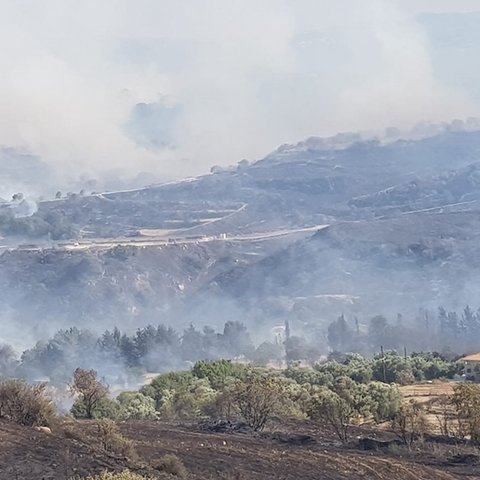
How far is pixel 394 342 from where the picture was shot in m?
142

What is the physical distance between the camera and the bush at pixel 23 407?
35.5 metres

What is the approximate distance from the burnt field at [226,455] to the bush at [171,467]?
23cm

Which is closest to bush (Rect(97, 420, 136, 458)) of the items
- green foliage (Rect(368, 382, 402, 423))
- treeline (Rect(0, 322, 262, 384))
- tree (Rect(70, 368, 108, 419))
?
tree (Rect(70, 368, 108, 419))

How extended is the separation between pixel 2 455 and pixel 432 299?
552 feet

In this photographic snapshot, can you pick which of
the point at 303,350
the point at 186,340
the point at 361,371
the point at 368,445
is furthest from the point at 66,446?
the point at 186,340

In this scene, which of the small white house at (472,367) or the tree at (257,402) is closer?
the tree at (257,402)

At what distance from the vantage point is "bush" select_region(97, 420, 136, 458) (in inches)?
1258

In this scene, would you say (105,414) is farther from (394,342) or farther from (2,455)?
(394,342)

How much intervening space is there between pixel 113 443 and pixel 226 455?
160 inches

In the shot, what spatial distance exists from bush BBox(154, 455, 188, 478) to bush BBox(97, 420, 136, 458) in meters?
1.19

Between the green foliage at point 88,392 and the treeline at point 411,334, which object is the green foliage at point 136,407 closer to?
the green foliage at point 88,392

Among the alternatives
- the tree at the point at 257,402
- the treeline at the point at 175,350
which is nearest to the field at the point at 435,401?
the tree at the point at 257,402

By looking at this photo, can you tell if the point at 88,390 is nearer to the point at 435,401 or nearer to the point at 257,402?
the point at 257,402

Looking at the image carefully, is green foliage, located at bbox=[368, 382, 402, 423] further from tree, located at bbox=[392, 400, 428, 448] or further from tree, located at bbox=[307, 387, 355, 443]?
tree, located at bbox=[392, 400, 428, 448]
